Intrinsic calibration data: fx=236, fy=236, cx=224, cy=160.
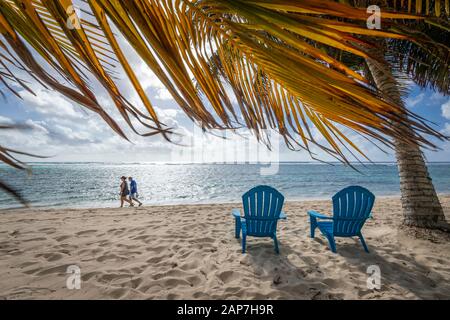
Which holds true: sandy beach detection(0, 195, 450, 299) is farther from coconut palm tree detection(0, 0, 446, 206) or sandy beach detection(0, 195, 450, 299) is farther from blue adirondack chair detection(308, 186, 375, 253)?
coconut palm tree detection(0, 0, 446, 206)

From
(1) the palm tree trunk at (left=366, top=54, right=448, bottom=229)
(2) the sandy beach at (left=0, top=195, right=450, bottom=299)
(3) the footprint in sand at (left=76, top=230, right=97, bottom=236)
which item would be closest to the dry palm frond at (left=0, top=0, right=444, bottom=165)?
(2) the sandy beach at (left=0, top=195, right=450, bottom=299)

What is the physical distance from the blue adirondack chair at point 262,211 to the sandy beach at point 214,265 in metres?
0.31

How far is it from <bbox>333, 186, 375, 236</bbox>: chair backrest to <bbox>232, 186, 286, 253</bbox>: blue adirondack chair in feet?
2.98

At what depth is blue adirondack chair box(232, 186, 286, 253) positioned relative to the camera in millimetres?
3926

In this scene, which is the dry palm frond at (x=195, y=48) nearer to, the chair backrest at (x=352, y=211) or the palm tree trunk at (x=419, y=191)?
the chair backrest at (x=352, y=211)

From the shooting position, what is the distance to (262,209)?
400cm

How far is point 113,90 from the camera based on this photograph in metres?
0.37

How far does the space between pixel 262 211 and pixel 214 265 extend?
1199 mm

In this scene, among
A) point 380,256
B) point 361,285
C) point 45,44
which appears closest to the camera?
point 45,44

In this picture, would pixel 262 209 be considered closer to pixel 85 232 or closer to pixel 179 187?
pixel 85 232
